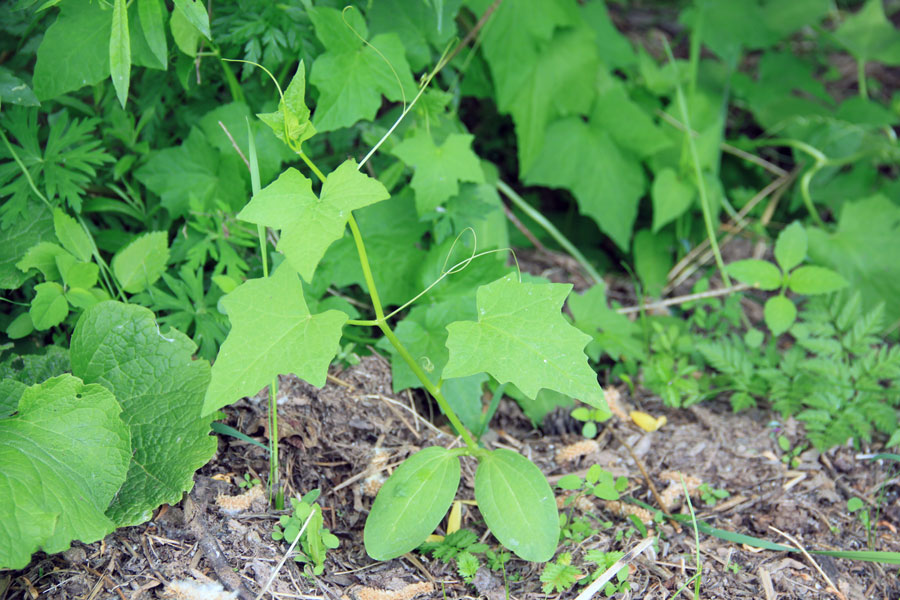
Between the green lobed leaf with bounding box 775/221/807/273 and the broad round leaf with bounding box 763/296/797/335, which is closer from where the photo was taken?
the broad round leaf with bounding box 763/296/797/335

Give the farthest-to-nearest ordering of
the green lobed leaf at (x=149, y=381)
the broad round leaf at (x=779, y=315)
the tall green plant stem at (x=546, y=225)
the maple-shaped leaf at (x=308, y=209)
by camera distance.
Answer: the tall green plant stem at (x=546, y=225)
the broad round leaf at (x=779, y=315)
the green lobed leaf at (x=149, y=381)
the maple-shaped leaf at (x=308, y=209)

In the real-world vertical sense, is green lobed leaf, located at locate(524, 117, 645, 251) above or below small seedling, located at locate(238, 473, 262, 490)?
above

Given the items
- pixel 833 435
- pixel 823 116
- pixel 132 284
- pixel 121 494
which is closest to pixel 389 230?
pixel 132 284

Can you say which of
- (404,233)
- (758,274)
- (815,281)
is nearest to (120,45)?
(404,233)

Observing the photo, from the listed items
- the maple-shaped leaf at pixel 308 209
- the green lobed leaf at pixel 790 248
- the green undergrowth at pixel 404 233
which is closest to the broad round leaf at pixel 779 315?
the green undergrowth at pixel 404 233

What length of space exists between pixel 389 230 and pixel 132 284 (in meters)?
0.72

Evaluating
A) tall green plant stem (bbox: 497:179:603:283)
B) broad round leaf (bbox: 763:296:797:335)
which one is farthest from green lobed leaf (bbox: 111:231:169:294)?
broad round leaf (bbox: 763:296:797:335)

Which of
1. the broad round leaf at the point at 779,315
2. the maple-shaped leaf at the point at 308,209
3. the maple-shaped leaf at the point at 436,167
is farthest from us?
the broad round leaf at the point at 779,315

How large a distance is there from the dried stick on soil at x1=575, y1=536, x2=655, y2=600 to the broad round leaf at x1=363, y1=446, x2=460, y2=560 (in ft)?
1.10

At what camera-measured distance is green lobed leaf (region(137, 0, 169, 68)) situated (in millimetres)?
1622

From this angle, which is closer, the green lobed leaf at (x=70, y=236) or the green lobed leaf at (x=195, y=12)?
the green lobed leaf at (x=195, y=12)

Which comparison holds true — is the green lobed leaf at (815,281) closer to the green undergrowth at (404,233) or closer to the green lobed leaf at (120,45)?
the green undergrowth at (404,233)

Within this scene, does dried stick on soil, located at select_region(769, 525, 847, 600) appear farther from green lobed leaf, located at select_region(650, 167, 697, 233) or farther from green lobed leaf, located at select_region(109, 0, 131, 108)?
green lobed leaf, located at select_region(109, 0, 131, 108)

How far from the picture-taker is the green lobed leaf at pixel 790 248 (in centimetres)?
218
